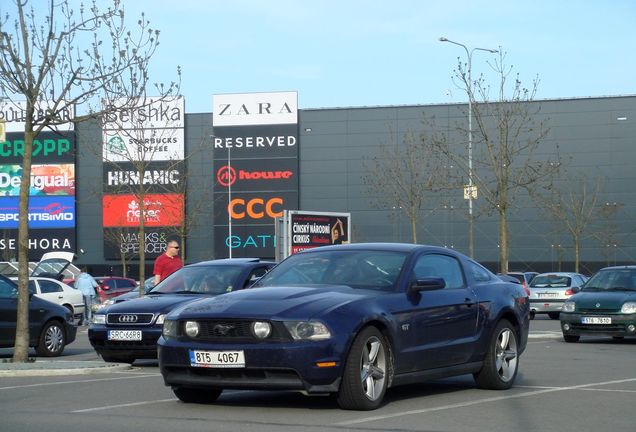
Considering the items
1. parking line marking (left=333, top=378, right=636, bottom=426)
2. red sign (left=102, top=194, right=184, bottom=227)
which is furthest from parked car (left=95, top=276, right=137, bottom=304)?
parking line marking (left=333, top=378, right=636, bottom=426)

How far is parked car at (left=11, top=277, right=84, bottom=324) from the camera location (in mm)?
29703

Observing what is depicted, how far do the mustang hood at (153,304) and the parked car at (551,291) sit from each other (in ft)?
67.6

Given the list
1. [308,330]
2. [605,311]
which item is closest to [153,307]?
[308,330]

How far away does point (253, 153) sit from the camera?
6391 centimetres

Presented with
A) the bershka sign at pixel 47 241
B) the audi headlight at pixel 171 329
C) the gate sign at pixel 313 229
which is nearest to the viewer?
the audi headlight at pixel 171 329

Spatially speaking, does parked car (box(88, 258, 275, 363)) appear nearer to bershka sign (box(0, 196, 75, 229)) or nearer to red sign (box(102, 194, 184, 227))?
red sign (box(102, 194, 184, 227))

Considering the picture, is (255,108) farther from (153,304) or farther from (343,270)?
(343,270)

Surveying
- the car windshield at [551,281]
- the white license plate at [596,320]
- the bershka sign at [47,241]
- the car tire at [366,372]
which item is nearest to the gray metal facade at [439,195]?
the bershka sign at [47,241]

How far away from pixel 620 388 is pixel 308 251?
3.64m

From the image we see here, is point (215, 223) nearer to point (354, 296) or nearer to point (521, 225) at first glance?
point (521, 225)

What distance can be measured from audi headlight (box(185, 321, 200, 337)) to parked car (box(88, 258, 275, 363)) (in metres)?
5.68

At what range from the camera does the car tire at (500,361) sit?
1151 centimetres

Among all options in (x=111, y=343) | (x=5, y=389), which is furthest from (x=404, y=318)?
(x=111, y=343)

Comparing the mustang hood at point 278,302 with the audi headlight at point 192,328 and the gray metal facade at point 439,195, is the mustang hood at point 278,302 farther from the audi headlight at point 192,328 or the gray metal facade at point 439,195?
the gray metal facade at point 439,195
